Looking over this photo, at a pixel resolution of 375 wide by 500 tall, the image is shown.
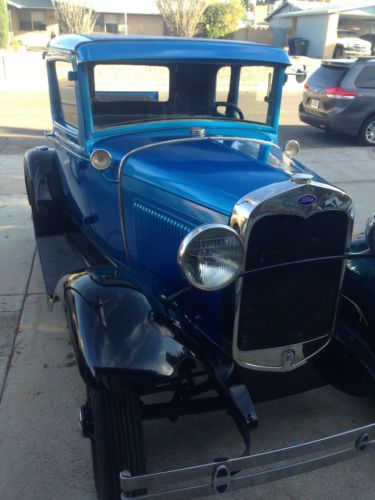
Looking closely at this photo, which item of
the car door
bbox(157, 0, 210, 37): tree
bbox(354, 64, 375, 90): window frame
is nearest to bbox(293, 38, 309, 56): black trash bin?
bbox(157, 0, 210, 37): tree

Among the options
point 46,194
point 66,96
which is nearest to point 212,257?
point 66,96

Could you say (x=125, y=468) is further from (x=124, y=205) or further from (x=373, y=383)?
(x=124, y=205)

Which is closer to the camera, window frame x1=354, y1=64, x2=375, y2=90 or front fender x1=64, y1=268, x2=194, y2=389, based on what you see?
front fender x1=64, y1=268, x2=194, y2=389

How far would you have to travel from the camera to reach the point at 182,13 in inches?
919

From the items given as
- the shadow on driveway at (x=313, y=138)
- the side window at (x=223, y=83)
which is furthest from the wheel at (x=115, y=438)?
the shadow on driveway at (x=313, y=138)

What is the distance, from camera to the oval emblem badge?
2020 millimetres

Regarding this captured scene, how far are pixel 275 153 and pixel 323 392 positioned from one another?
4.96 feet

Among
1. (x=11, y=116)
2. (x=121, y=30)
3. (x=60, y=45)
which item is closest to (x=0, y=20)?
(x=11, y=116)

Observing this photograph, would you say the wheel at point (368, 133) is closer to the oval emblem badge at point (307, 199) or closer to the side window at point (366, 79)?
the side window at point (366, 79)

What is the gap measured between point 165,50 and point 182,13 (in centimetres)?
2276

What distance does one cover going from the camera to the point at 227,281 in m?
1.97

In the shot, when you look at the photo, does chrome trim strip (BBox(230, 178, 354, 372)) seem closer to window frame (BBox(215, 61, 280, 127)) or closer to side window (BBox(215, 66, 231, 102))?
window frame (BBox(215, 61, 280, 127))

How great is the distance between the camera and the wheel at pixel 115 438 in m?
2.02

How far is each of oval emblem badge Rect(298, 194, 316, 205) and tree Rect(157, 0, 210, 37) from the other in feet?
76.9
